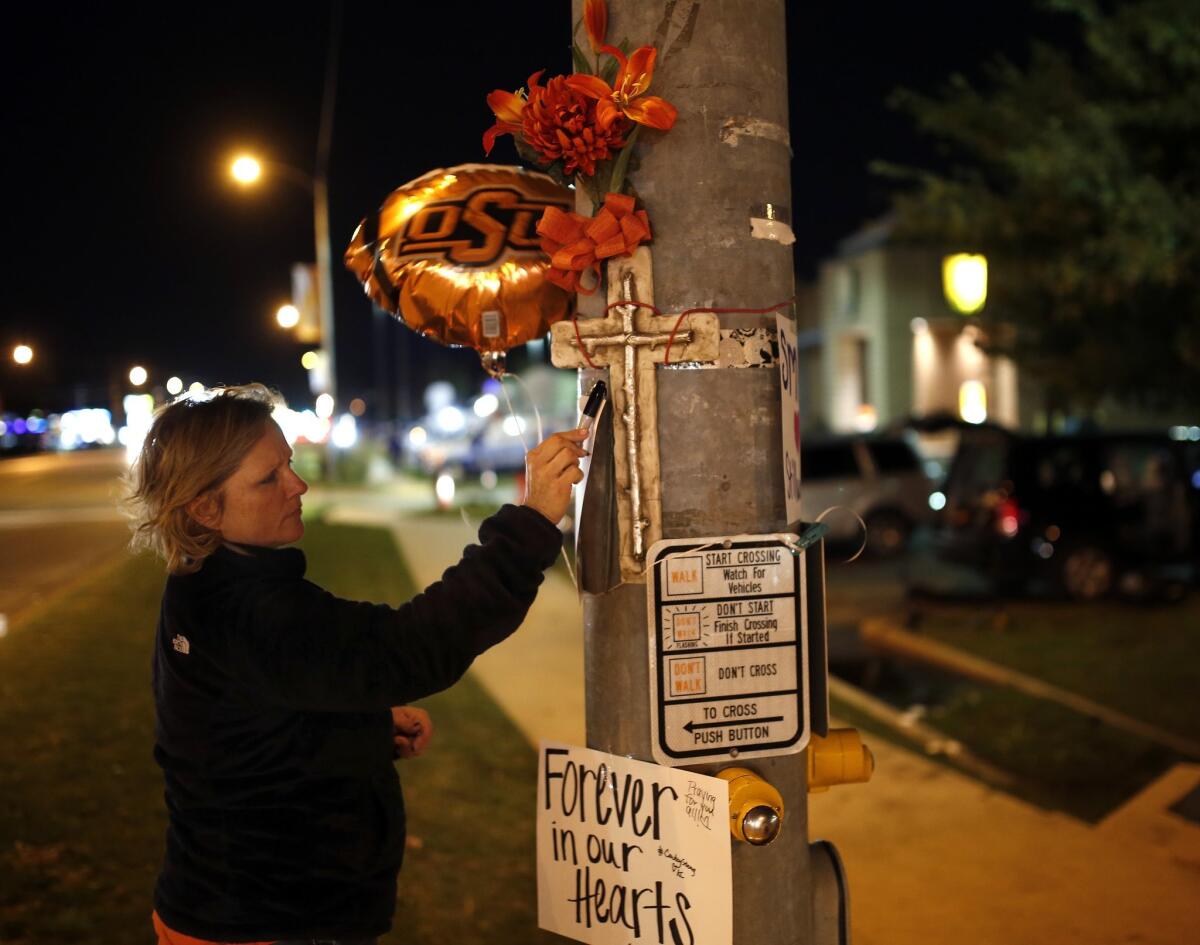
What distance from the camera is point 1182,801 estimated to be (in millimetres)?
5430

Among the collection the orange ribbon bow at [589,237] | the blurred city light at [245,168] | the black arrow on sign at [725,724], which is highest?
the blurred city light at [245,168]

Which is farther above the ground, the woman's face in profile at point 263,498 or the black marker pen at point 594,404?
the black marker pen at point 594,404

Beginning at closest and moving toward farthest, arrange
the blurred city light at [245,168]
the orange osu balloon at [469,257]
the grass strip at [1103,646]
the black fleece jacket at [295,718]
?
1. the black fleece jacket at [295,718]
2. the orange osu balloon at [469,257]
3. the grass strip at [1103,646]
4. the blurred city light at [245,168]

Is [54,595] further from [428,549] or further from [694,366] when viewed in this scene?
[694,366]

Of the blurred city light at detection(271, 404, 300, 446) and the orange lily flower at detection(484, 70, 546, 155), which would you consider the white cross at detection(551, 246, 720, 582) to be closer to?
the orange lily flower at detection(484, 70, 546, 155)

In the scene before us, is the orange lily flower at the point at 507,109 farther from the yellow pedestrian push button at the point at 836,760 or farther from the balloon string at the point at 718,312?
the yellow pedestrian push button at the point at 836,760

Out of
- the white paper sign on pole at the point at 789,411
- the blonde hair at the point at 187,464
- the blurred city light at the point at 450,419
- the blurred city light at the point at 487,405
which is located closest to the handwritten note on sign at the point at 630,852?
the white paper sign on pole at the point at 789,411

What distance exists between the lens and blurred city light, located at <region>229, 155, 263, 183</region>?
22141 mm

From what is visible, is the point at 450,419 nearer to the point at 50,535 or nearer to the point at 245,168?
the point at 245,168

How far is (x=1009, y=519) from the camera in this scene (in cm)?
1105

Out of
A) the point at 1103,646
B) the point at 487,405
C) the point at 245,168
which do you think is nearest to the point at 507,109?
the point at 1103,646

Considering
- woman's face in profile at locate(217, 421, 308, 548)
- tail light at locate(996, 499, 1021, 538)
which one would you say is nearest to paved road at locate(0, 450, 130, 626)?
woman's face in profile at locate(217, 421, 308, 548)

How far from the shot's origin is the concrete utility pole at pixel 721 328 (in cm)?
227

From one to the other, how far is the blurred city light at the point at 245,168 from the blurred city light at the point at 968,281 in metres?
14.9
